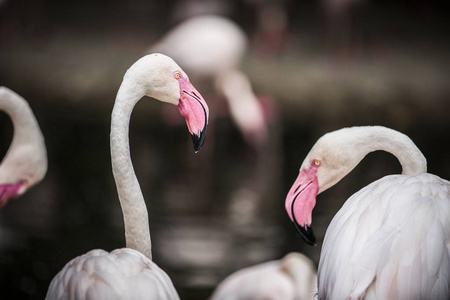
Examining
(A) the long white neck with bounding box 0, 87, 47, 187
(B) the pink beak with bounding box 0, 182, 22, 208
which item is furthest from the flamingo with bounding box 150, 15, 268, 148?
(B) the pink beak with bounding box 0, 182, 22, 208

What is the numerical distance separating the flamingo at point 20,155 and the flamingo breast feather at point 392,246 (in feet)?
3.56

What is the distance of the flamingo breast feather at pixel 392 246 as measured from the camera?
1.64 m

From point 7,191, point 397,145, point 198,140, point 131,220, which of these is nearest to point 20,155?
point 7,191

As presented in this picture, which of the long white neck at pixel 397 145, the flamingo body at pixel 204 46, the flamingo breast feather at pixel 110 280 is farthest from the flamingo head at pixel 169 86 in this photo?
the flamingo body at pixel 204 46

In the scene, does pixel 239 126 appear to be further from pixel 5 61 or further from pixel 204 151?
pixel 5 61

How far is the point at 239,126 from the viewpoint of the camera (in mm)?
5984

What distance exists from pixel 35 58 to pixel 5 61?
0.32 metres

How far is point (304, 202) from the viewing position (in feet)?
6.69

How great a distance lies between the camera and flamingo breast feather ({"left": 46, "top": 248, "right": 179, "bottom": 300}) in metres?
1.65

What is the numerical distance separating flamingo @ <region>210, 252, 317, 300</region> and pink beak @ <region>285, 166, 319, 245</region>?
0.77m

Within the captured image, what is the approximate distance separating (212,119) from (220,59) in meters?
0.66

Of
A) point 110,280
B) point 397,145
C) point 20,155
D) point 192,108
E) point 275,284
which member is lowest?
point 275,284

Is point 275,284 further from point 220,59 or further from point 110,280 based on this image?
point 220,59

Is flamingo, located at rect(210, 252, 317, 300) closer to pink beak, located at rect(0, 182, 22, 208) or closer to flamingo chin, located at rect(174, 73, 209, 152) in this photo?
pink beak, located at rect(0, 182, 22, 208)
